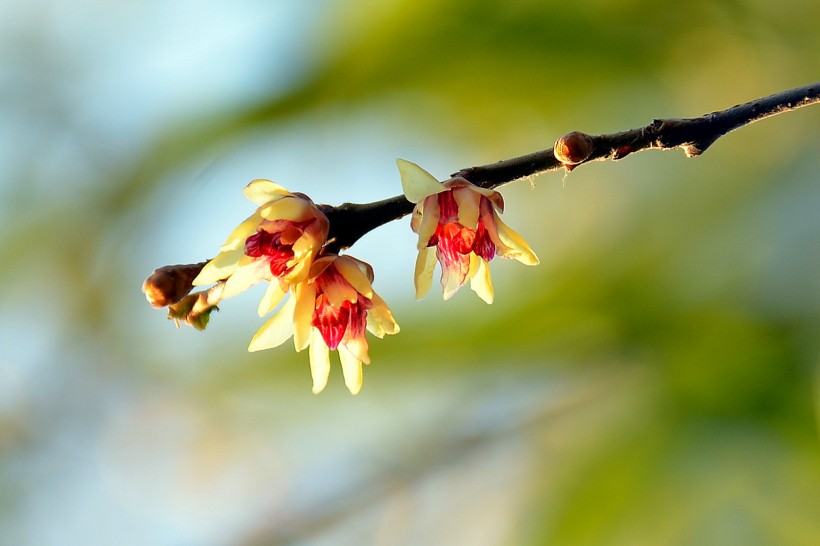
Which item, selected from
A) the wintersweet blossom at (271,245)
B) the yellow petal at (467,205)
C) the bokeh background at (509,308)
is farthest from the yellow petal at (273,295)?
the bokeh background at (509,308)

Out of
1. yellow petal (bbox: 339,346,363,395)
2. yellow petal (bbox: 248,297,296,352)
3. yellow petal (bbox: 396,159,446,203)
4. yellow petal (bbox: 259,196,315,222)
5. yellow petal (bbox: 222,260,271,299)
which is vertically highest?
yellow petal (bbox: 259,196,315,222)

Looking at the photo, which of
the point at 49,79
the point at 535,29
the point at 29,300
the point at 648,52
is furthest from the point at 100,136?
the point at 648,52

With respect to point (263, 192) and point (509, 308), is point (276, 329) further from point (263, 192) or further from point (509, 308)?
point (509, 308)

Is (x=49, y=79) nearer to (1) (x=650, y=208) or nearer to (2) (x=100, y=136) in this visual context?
(2) (x=100, y=136)

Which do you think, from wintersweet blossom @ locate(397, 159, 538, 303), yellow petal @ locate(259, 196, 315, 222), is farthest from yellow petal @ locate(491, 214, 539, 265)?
yellow petal @ locate(259, 196, 315, 222)

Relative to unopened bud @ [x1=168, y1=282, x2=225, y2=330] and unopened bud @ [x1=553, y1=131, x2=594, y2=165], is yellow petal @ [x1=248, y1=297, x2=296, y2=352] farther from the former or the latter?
unopened bud @ [x1=553, y1=131, x2=594, y2=165]

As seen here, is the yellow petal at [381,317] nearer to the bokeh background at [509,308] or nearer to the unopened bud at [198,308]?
the unopened bud at [198,308]
